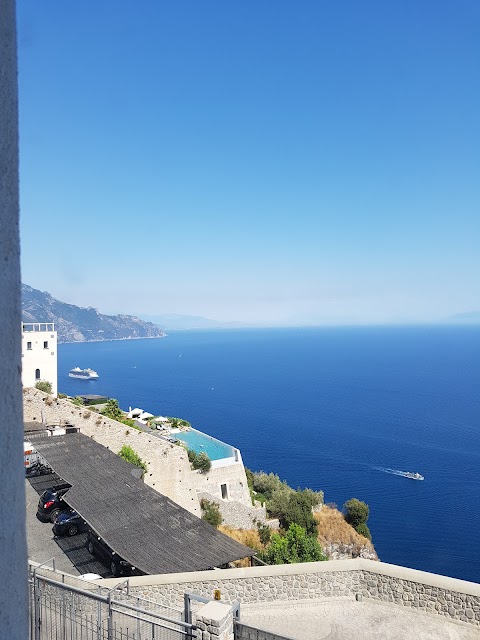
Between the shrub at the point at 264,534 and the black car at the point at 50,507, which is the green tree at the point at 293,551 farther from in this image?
the black car at the point at 50,507

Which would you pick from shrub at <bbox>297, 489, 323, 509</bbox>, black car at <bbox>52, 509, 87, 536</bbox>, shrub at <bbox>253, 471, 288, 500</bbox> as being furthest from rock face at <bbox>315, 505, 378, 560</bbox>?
black car at <bbox>52, 509, 87, 536</bbox>

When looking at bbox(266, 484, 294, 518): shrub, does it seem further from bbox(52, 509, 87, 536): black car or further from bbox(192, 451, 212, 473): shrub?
bbox(52, 509, 87, 536): black car

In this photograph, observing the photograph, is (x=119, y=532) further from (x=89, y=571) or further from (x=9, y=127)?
(x=9, y=127)

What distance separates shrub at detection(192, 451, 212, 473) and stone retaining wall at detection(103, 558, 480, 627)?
48.2 feet

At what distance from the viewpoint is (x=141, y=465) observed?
931 inches

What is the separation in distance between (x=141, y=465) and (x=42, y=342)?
1553cm

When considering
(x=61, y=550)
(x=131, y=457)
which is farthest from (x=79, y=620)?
(x=131, y=457)

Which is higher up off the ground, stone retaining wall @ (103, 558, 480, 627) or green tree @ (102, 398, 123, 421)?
green tree @ (102, 398, 123, 421)

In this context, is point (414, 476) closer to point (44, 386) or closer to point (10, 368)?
point (44, 386)

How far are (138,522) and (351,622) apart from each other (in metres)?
6.31

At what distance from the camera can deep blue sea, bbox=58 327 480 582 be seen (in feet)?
149

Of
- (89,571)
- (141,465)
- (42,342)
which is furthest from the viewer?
(42,342)

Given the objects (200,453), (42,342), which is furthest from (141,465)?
Result: (42,342)

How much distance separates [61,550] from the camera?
14.4 m
